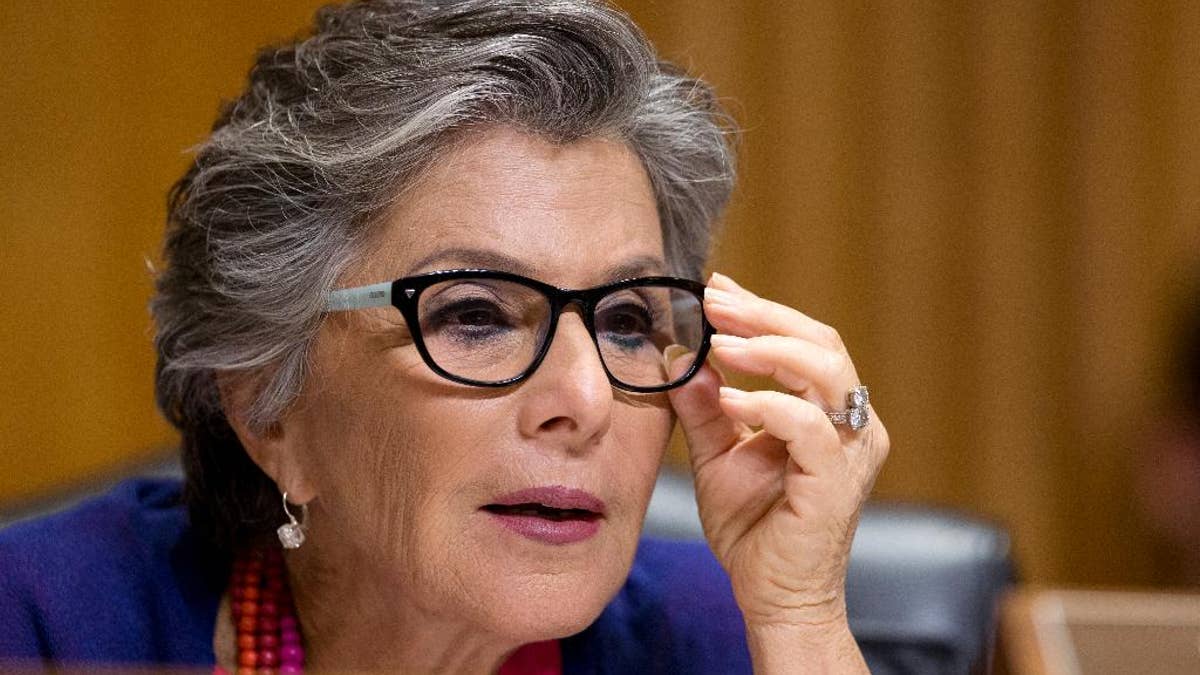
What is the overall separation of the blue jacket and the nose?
45 centimetres

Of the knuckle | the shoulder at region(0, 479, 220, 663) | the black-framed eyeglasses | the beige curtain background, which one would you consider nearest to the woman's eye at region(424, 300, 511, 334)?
the black-framed eyeglasses

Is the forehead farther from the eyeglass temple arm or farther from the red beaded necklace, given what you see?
the red beaded necklace

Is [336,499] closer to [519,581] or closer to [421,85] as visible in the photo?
[519,581]

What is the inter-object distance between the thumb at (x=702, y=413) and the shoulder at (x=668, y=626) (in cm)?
26

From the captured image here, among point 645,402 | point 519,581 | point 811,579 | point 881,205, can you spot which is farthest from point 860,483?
point 881,205

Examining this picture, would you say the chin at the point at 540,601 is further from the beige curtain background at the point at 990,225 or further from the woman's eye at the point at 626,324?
the beige curtain background at the point at 990,225

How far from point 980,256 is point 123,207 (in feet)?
6.46

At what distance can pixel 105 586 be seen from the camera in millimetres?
1777

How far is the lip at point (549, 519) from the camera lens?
1585 millimetres

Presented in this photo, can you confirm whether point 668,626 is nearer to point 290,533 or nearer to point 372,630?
point 372,630

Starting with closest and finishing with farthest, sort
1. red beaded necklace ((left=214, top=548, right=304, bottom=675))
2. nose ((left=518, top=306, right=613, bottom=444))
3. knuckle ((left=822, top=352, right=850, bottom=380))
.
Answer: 1. nose ((left=518, top=306, right=613, bottom=444))
2. knuckle ((left=822, top=352, right=850, bottom=380))
3. red beaded necklace ((left=214, top=548, right=304, bottom=675))

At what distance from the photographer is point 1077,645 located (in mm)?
1097

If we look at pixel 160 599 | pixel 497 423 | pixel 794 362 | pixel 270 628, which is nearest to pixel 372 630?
pixel 270 628

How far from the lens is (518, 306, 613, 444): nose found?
1577mm
